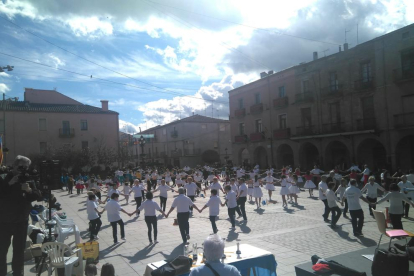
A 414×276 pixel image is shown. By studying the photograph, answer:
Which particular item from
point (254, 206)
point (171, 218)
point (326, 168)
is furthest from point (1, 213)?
point (326, 168)

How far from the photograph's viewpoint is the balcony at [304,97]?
31547 millimetres

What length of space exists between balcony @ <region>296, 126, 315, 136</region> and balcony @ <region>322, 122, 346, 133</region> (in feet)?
4.24

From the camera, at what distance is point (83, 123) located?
46.5m

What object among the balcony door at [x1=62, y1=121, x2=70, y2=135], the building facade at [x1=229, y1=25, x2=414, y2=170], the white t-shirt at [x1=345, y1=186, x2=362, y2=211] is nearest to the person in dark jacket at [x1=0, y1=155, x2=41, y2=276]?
the white t-shirt at [x1=345, y1=186, x2=362, y2=211]

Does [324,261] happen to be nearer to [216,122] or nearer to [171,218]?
[171,218]

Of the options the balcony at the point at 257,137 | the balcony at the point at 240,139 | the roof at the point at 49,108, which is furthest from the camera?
the roof at the point at 49,108

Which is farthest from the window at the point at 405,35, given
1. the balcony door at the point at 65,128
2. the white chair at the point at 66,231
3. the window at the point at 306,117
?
the balcony door at the point at 65,128

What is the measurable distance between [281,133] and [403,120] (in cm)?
1238

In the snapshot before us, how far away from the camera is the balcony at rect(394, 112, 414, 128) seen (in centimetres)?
2325

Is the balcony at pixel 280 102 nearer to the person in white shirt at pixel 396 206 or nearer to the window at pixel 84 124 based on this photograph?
the person in white shirt at pixel 396 206

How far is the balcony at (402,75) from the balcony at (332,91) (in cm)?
487

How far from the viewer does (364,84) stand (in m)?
26.5

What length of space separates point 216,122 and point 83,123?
24011 mm

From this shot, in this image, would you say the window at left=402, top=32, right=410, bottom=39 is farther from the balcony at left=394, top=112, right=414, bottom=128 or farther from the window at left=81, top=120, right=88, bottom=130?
the window at left=81, top=120, right=88, bottom=130
